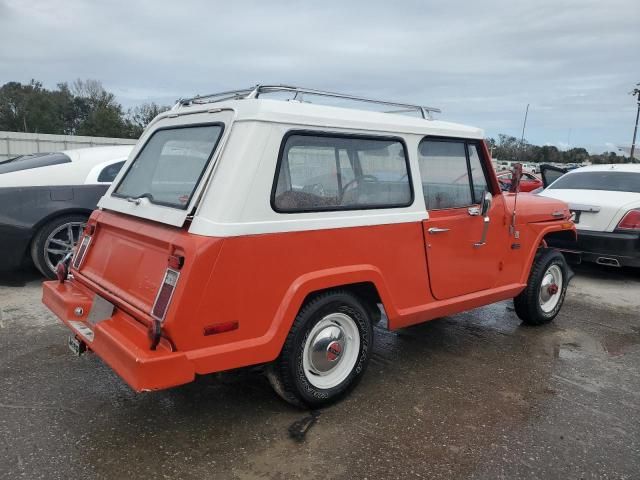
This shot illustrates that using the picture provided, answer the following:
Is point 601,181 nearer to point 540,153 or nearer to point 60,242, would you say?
point 60,242

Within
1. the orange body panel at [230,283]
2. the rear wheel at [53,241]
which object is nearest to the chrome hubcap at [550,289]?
the orange body panel at [230,283]

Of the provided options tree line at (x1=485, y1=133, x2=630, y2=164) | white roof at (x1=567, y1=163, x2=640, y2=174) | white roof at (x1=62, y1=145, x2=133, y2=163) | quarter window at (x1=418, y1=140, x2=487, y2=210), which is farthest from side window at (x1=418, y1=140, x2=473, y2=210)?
tree line at (x1=485, y1=133, x2=630, y2=164)

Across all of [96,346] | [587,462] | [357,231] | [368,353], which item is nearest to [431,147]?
[357,231]

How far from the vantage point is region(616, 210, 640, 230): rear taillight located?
6625 millimetres

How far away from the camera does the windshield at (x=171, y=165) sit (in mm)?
3007

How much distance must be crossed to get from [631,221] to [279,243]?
577 centimetres

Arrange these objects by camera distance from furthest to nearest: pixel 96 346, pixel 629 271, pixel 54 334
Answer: pixel 629 271, pixel 54 334, pixel 96 346

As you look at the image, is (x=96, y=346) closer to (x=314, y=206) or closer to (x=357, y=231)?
(x=314, y=206)

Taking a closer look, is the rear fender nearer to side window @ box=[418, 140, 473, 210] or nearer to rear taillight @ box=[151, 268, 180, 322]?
rear taillight @ box=[151, 268, 180, 322]

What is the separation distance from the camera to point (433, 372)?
3.89 metres

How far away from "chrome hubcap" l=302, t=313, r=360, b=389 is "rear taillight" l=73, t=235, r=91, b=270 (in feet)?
5.69

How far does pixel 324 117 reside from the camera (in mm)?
3068

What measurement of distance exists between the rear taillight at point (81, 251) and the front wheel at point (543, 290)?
3.80 meters

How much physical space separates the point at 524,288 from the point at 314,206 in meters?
2.59
